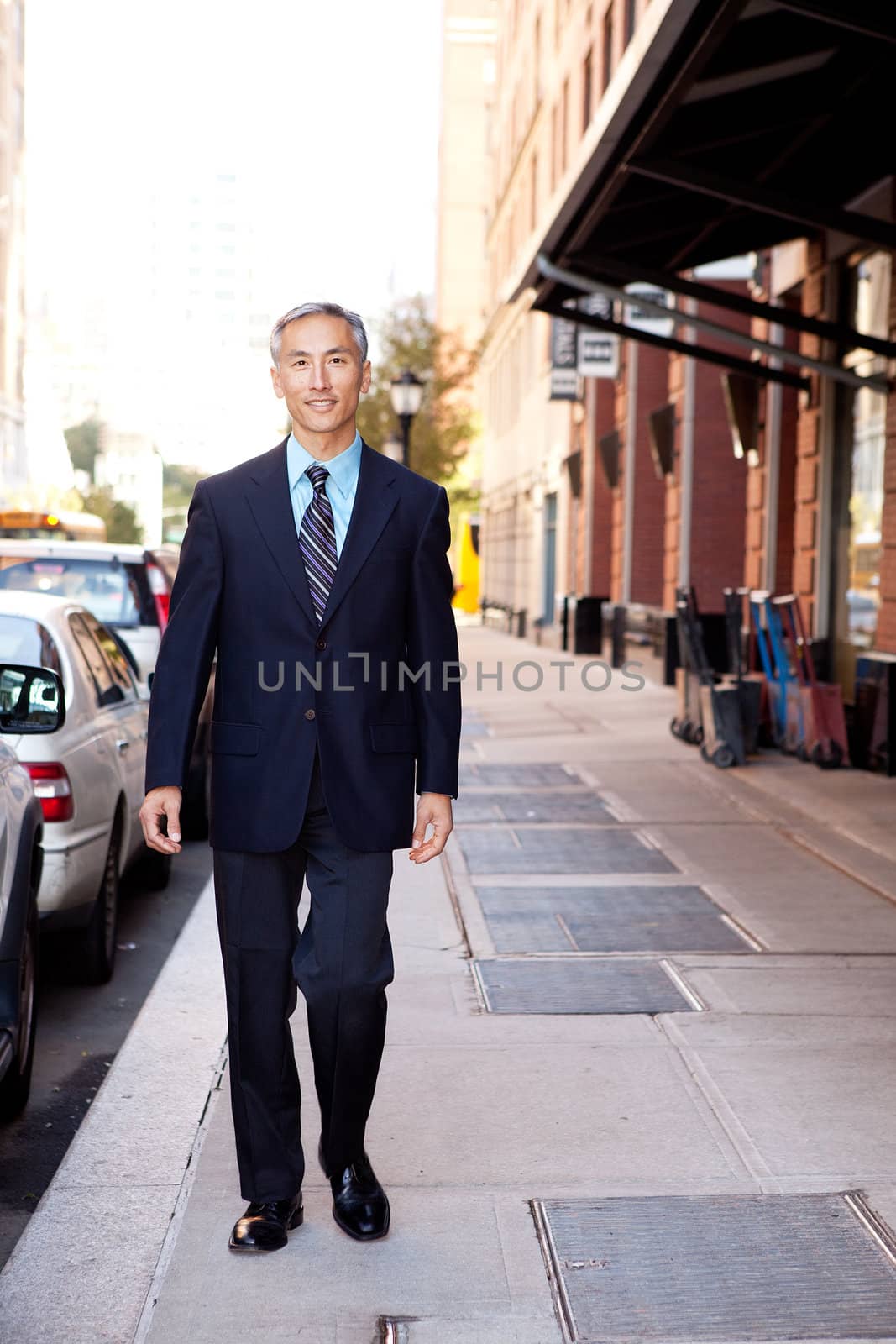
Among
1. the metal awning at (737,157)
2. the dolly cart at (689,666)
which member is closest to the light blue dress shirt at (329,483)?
the metal awning at (737,157)

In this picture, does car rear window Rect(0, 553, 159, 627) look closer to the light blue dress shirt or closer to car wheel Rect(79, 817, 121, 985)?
car wheel Rect(79, 817, 121, 985)

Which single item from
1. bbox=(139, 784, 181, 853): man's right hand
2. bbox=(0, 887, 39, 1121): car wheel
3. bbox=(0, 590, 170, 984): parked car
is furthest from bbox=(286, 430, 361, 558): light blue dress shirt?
bbox=(0, 590, 170, 984): parked car

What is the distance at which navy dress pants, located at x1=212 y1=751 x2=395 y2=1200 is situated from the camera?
3.71 meters

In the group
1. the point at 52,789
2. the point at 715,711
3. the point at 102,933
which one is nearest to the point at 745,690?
the point at 715,711

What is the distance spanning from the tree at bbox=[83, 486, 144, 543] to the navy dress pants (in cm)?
7971

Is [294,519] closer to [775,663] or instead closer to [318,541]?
[318,541]

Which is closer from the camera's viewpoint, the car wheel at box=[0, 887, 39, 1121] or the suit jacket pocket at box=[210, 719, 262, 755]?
the suit jacket pocket at box=[210, 719, 262, 755]

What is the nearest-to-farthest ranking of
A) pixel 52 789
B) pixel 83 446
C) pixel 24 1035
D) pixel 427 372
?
pixel 24 1035, pixel 52 789, pixel 427 372, pixel 83 446

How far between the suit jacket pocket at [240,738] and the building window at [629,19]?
21.2 m

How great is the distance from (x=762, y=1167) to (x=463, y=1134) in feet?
2.68

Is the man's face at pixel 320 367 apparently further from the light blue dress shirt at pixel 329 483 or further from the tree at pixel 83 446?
the tree at pixel 83 446

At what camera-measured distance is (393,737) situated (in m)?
3.74

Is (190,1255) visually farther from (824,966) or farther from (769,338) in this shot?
(769,338)

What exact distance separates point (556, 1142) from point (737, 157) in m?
9.98
